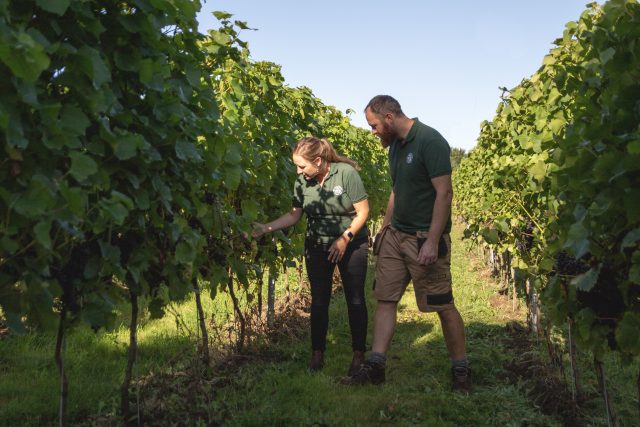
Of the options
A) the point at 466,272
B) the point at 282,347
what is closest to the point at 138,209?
the point at 282,347

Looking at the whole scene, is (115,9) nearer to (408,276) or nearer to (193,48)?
(193,48)

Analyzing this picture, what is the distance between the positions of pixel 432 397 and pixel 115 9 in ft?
9.88

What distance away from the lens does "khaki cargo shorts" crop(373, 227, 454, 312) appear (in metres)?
4.06

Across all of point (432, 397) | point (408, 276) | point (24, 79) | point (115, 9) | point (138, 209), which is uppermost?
point (115, 9)

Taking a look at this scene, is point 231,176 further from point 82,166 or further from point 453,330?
point 453,330

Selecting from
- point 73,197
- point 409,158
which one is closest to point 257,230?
point 409,158

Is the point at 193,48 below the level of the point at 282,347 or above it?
above

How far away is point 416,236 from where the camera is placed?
4.13 meters

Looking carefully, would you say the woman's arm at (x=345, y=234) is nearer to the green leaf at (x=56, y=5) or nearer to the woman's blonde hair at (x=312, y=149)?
the woman's blonde hair at (x=312, y=149)

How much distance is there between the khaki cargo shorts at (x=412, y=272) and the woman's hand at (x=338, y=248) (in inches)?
11.2

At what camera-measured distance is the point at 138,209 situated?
2445 mm

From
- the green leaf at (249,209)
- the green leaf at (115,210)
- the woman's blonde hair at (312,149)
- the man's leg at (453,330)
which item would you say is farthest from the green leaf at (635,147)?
the woman's blonde hair at (312,149)

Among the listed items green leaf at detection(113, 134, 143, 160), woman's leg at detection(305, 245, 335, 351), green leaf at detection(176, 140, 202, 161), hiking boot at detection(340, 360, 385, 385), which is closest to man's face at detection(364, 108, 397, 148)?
woman's leg at detection(305, 245, 335, 351)

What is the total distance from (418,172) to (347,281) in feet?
3.37
